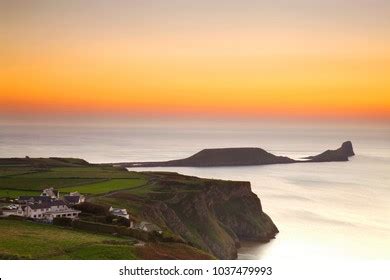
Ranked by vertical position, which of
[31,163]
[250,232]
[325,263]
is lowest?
[250,232]

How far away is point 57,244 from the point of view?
7648 millimetres

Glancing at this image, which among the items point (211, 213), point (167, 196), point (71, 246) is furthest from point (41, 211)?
point (211, 213)

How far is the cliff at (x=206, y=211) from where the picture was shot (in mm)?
13154

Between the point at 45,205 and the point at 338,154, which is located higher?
Answer: the point at 338,154

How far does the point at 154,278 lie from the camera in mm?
6062

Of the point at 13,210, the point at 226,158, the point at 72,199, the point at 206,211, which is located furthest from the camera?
the point at 226,158

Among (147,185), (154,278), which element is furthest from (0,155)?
(154,278)

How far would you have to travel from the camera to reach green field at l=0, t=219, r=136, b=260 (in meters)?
7.05

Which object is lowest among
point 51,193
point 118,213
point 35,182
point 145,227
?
point 145,227

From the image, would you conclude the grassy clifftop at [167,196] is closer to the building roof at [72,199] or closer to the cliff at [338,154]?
the building roof at [72,199]

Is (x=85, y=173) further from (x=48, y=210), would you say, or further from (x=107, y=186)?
(x=48, y=210)

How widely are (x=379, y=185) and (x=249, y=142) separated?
4.58 m

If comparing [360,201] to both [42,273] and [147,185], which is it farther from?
[42,273]

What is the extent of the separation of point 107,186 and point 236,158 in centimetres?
568
